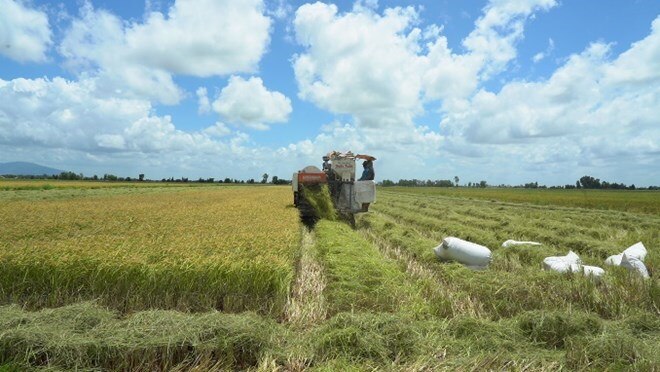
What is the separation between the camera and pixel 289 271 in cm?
581

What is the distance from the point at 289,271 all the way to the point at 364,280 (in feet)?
3.63

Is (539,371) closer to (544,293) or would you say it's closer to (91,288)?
(544,293)

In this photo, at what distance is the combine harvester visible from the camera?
14555 mm

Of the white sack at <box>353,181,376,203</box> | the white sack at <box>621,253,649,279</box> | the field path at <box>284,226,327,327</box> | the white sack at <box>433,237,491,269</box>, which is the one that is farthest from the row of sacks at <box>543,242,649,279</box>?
the white sack at <box>353,181,376,203</box>

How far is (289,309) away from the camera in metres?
5.29

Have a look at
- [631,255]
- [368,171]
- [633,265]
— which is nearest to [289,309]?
[633,265]

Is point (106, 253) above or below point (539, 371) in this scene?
above

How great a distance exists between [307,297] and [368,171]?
9.86m

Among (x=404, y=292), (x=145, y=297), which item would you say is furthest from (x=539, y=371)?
(x=145, y=297)

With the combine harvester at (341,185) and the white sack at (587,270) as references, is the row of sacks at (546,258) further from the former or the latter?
the combine harvester at (341,185)

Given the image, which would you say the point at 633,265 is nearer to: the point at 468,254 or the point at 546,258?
the point at 546,258

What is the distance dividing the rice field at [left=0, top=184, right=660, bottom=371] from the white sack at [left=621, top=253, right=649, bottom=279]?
24 centimetres

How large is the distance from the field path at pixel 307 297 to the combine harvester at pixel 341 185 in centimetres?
661

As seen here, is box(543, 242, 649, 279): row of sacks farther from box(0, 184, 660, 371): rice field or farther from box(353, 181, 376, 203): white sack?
box(353, 181, 376, 203): white sack
